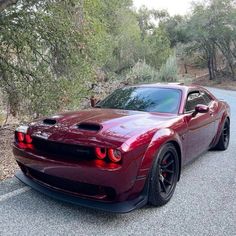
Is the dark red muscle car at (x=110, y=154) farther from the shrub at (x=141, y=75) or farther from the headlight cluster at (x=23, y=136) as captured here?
the shrub at (x=141, y=75)

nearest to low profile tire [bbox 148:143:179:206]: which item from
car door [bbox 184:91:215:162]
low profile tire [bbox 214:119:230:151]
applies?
car door [bbox 184:91:215:162]

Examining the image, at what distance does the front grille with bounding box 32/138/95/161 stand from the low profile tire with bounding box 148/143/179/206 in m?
0.72

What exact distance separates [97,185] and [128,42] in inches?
711

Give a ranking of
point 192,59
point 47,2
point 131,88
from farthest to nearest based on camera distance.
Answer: point 192,59 < point 47,2 < point 131,88

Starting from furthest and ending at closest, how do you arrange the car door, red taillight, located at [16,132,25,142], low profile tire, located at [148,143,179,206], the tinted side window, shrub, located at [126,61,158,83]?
1. shrub, located at [126,61,158,83]
2. the tinted side window
3. the car door
4. red taillight, located at [16,132,25,142]
5. low profile tire, located at [148,143,179,206]

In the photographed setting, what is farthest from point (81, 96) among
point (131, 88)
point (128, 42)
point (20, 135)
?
point (128, 42)

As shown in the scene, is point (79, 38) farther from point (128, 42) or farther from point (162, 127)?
point (128, 42)

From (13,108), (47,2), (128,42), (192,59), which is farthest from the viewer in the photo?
(192,59)

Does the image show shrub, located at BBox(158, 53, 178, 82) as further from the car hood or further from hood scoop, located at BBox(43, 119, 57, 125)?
hood scoop, located at BBox(43, 119, 57, 125)

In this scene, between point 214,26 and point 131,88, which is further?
point 214,26

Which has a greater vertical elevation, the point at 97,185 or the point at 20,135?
the point at 20,135

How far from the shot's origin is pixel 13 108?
25.2 ft

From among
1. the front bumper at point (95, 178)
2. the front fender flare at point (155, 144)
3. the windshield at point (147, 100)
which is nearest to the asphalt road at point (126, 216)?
the front bumper at point (95, 178)

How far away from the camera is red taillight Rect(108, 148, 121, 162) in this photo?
128 inches
